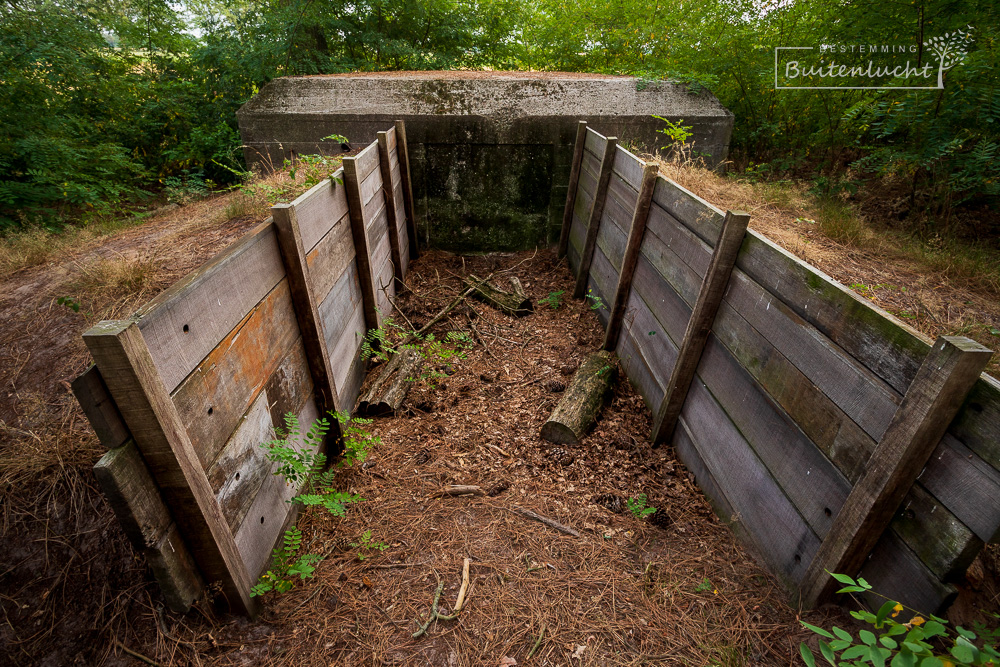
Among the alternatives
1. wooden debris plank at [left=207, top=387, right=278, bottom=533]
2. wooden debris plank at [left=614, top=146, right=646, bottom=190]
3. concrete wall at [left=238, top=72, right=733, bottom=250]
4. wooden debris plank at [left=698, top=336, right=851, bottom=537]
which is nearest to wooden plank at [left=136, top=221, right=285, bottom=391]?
wooden debris plank at [left=207, top=387, right=278, bottom=533]

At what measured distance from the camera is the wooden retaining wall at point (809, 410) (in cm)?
161

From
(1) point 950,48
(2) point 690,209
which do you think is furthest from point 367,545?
(1) point 950,48

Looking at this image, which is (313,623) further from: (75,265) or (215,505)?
(75,265)

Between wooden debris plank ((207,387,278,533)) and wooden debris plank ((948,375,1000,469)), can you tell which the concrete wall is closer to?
wooden debris plank ((207,387,278,533))

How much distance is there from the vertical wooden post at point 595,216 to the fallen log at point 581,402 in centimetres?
170

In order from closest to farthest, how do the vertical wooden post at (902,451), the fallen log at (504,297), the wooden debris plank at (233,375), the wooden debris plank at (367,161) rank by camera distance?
1. the vertical wooden post at (902,451)
2. the wooden debris plank at (233,375)
3. the wooden debris plank at (367,161)
4. the fallen log at (504,297)

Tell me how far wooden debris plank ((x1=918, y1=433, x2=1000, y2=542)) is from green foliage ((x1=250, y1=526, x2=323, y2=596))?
9.10 feet

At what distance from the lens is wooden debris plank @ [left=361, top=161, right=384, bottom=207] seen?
4.55m

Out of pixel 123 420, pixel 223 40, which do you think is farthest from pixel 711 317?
pixel 223 40

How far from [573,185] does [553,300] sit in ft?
5.96

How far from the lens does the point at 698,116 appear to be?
6891mm

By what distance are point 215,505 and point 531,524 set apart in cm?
187

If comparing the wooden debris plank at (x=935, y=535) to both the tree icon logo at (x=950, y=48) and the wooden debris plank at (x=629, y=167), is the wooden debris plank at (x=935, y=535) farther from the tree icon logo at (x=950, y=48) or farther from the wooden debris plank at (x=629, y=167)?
the tree icon logo at (x=950, y=48)

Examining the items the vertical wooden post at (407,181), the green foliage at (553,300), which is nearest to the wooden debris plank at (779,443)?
the green foliage at (553,300)
